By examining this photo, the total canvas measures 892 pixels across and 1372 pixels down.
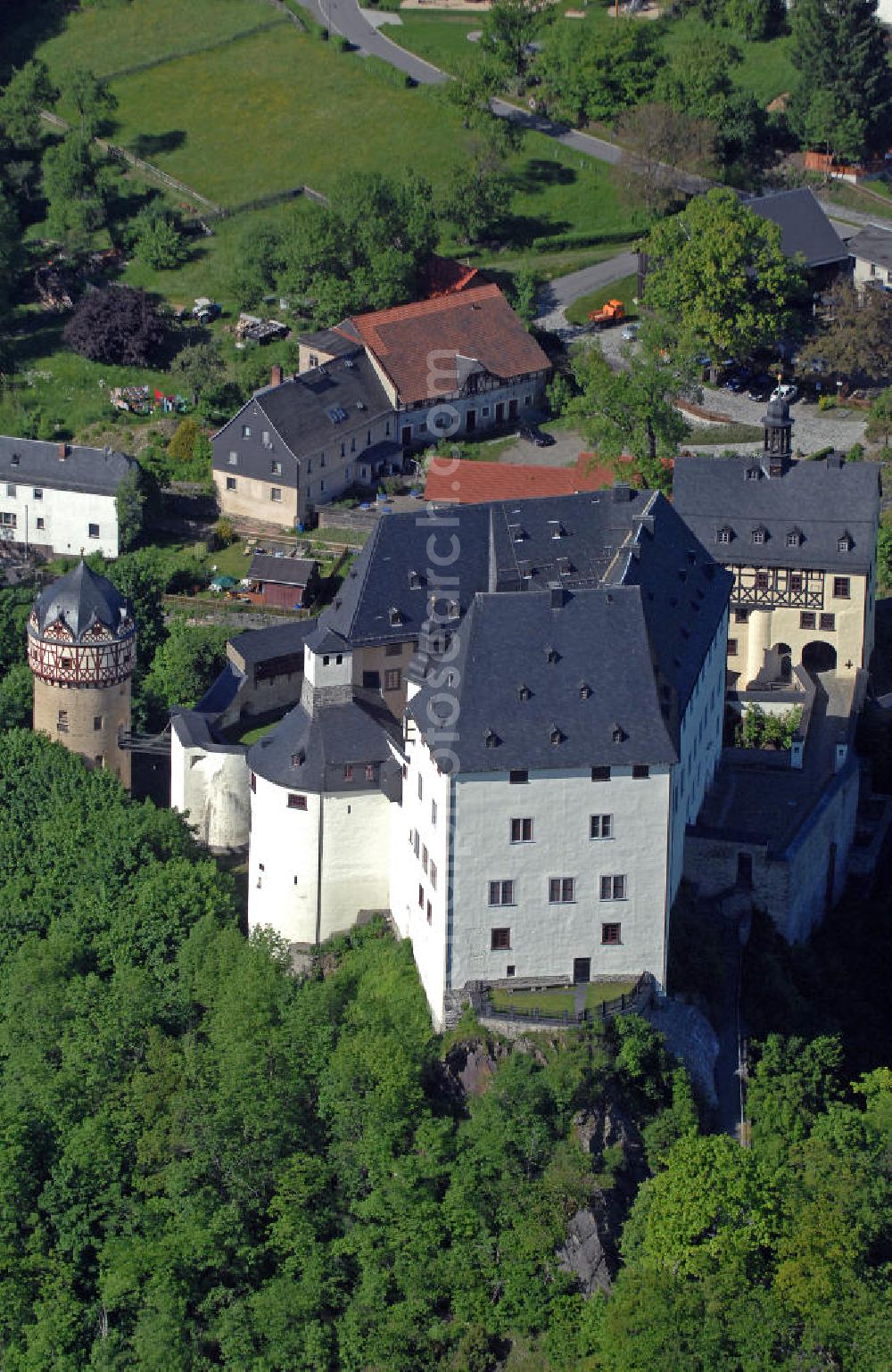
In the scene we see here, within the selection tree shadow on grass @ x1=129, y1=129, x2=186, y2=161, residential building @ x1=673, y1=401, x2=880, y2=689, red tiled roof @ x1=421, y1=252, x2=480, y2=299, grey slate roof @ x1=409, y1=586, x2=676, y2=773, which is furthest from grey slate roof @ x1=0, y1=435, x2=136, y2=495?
grey slate roof @ x1=409, y1=586, x2=676, y2=773

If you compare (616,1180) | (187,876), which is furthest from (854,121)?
(616,1180)

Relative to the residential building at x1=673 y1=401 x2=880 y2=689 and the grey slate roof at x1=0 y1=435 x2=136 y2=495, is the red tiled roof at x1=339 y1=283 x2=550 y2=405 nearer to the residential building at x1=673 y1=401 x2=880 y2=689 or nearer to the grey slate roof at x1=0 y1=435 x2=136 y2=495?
the grey slate roof at x1=0 y1=435 x2=136 y2=495

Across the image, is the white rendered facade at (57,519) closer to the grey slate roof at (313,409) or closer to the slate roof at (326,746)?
the grey slate roof at (313,409)

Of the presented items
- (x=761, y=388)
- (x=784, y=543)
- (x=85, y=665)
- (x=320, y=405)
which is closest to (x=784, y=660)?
(x=784, y=543)

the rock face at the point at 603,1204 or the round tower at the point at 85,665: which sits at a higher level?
the round tower at the point at 85,665

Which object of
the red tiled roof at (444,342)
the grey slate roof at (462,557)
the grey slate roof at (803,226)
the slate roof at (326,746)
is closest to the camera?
the slate roof at (326,746)

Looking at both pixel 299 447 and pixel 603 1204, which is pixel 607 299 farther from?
pixel 603 1204

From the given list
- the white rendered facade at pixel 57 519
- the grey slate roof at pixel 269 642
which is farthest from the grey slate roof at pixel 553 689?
the white rendered facade at pixel 57 519

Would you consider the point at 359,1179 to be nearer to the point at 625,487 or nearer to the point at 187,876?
the point at 187,876
